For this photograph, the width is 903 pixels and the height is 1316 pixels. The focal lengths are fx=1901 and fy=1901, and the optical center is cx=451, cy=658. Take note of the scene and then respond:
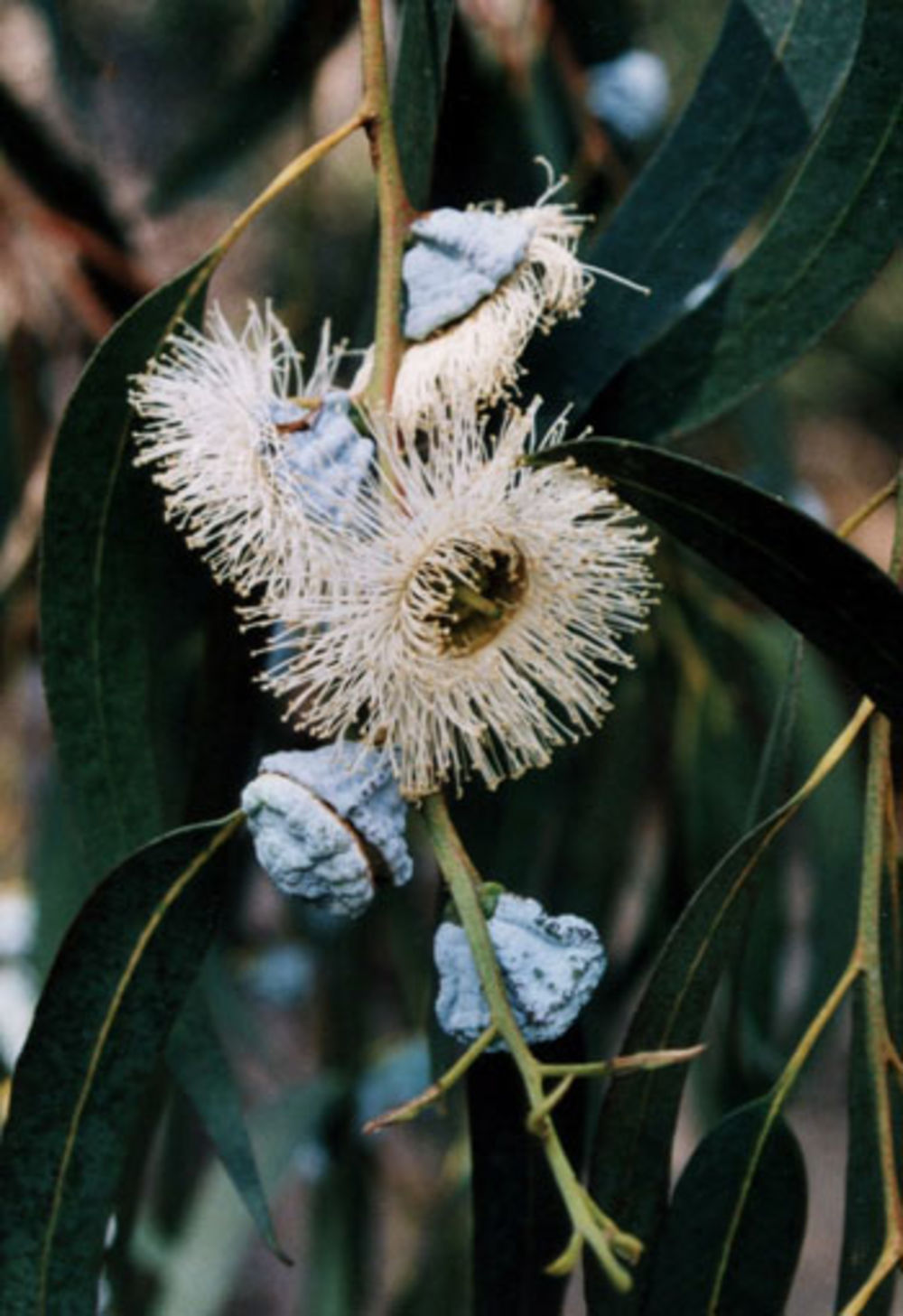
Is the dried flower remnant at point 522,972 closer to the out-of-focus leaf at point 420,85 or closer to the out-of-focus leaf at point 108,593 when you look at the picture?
the out-of-focus leaf at point 108,593

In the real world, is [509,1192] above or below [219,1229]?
below

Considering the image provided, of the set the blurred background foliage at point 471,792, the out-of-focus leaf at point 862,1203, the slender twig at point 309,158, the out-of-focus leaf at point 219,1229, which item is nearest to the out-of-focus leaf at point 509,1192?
the blurred background foliage at point 471,792

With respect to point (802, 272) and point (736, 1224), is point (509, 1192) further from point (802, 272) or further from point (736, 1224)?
point (802, 272)

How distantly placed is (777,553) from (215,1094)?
426 mm

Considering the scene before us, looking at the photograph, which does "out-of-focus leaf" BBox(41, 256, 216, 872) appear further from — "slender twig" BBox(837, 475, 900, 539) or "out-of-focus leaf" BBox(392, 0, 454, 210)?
"slender twig" BBox(837, 475, 900, 539)

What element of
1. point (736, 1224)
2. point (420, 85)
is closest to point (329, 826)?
point (736, 1224)

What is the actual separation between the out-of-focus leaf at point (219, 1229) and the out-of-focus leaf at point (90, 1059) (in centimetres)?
69

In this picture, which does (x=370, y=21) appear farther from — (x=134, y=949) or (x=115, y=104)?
(x=115, y=104)

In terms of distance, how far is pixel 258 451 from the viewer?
2.48 ft

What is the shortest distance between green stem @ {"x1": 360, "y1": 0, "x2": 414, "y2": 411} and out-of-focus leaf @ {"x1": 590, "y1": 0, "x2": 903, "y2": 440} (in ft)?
0.53

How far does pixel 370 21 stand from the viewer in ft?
2.72

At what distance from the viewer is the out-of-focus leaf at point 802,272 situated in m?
0.84

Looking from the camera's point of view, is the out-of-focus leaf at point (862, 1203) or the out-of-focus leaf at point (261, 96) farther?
the out-of-focus leaf at point (261, 96)

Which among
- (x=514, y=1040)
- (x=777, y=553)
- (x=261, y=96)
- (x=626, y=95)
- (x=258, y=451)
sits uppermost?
(x=261, y=96)
